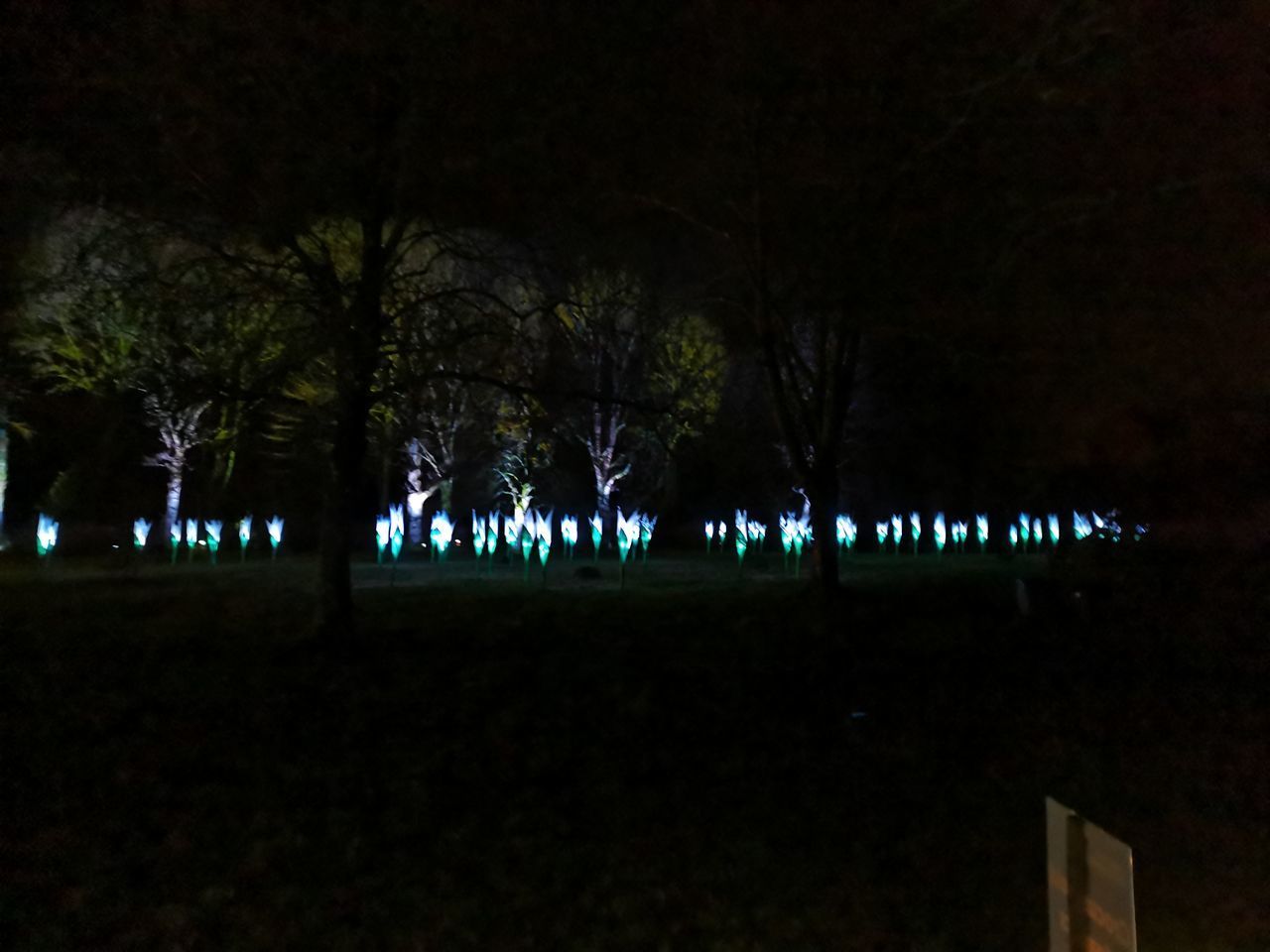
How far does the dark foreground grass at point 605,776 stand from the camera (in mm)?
5887

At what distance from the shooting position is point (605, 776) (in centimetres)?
845

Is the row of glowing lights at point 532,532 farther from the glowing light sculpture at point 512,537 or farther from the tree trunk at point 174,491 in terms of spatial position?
the tree trunk at point 174,491

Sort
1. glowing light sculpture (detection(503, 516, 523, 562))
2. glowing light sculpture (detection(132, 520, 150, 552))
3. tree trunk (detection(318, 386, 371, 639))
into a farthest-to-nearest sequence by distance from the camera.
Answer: glowing light sculpture (detection(503, 516, 523, 562)), glowing light sculpture (detection(132, 520, 150, 552)), tree trunk (detection(318, 386, 371, 639))

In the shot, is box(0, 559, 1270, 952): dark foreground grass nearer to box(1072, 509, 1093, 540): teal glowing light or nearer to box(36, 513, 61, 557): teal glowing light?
box(36, 513, 61, 557): teal glowing light

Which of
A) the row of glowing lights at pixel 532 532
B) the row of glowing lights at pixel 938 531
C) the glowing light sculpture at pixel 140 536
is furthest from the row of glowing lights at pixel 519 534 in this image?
the glowing light sculpture at pixel 140 536

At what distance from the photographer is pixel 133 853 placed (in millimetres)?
6441

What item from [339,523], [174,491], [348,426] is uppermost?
[174,491]

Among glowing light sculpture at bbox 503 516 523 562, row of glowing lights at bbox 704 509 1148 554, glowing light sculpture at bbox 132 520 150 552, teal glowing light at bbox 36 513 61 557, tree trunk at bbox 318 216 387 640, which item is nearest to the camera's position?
tree trunk at bbox 318 216 387 640

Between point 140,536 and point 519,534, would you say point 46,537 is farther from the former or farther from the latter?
point 519,534

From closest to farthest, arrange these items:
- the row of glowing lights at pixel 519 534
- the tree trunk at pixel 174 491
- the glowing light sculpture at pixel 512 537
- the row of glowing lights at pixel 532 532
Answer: the row of glowing lights at pixel 519 534 → the row of glowing lights at pixel 532 532 → the glowing light sculpture at pixel 512 537 → the tree trunk at pixel 174 491

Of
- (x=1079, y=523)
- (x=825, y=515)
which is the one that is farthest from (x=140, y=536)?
(x=1079, y=523)

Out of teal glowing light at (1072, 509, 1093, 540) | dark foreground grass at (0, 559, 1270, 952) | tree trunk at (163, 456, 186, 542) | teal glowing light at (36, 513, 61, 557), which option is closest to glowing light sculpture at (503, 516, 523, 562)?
tree trunk at (163, 456, 186, 542)

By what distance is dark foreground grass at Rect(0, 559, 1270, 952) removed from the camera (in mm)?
5887

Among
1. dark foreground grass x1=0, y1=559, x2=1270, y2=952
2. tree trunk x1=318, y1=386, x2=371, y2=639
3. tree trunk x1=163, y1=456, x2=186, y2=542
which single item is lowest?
dark foreground grass x1=0, y1=559, x2=1270, y2=952
